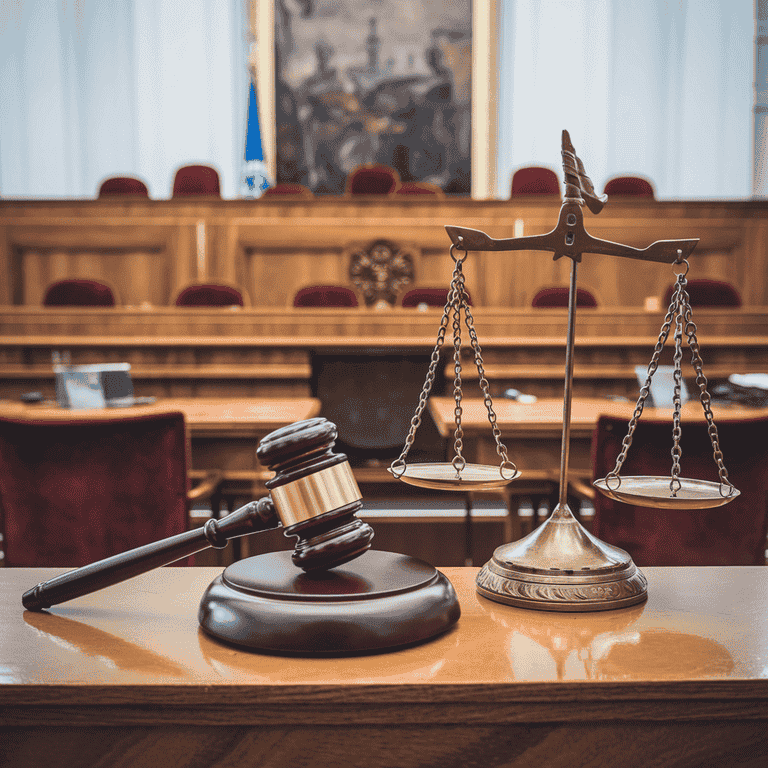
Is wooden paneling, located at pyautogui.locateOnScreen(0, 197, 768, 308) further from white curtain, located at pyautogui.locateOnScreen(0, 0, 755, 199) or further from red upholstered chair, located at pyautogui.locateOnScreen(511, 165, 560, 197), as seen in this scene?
white curtain, located at pyautogui.locateOnScreen(0, 0, 755, 199)

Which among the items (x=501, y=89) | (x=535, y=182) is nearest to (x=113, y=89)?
(x=501, y=89)

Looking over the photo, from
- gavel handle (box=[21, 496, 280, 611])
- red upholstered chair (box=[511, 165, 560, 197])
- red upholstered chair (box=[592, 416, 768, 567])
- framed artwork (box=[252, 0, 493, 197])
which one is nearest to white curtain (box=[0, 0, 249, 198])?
framed artwork (box=[252, 0, 493, 197])

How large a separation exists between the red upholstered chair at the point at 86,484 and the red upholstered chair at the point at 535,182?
175 inches

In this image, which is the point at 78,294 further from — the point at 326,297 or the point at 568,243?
the point at 568,243

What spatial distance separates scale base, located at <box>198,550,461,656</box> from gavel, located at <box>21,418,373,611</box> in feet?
0.08

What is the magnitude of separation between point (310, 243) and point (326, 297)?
49.6 inches

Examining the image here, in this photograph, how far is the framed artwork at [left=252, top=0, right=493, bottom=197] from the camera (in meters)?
7.28

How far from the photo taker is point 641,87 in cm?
709

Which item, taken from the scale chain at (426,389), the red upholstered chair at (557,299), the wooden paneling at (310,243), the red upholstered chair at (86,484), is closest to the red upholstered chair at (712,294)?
the red upholstered chair at (557,299)

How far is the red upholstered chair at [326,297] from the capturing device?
386 centimetres

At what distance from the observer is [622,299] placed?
495 centimetres

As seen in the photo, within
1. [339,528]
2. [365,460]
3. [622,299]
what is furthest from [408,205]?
[339,528]

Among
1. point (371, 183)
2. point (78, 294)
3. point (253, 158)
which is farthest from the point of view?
point (253, 158)

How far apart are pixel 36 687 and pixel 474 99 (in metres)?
7.59
